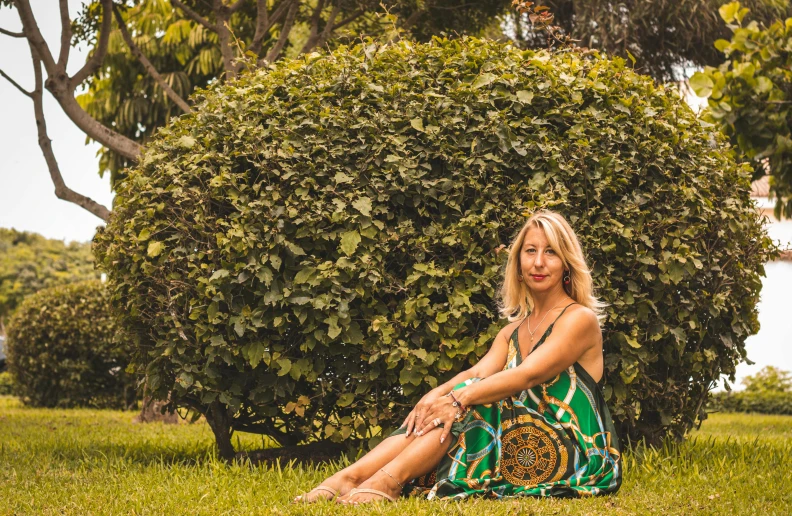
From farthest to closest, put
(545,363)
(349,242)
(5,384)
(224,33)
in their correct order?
(5,384), (224,33), (349,242), (545,363)

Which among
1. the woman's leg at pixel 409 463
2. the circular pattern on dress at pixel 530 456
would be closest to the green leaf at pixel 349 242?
the woman's leg at pixel 409 463

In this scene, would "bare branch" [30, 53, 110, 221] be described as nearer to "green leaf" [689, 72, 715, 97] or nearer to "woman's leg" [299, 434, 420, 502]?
"woman's leg" [299, 434, 420, 502]

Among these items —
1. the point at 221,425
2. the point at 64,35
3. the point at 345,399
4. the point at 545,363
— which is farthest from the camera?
the point at 64,35

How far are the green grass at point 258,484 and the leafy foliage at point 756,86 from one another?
1.89m

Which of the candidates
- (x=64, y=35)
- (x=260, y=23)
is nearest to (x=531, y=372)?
(x=260, y=23)

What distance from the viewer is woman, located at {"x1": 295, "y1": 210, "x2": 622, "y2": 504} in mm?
4020

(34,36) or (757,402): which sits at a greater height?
(34,36)

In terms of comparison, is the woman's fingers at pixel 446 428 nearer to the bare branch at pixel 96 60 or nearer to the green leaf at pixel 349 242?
the green leaf at pixel 349 242

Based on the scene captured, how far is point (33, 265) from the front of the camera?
4138cm

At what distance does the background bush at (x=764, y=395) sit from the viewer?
14.0m

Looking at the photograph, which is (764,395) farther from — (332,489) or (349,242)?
(332,489)

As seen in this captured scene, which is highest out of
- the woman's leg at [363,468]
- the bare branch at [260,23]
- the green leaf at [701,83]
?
the bare branch at [260,23]

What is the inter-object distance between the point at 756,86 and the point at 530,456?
2210mm

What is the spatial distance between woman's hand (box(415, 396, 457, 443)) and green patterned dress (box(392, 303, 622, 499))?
0.08 meters
